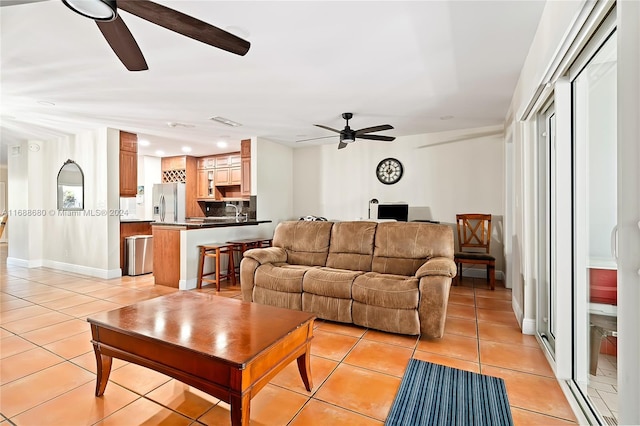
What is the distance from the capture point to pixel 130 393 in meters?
1.99

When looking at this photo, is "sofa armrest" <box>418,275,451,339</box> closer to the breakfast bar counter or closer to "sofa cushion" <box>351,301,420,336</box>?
"sofa cushion" <box>351,301,420,336</box>

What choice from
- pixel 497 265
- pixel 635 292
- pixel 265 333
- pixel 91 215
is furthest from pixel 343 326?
pixel 91 215

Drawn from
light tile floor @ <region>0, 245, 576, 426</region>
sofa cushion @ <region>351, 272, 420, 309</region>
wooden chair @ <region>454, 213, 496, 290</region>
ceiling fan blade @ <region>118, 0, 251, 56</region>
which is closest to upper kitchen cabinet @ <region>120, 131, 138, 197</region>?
light tile floor @ <region>0, 245, 576, 426</region>

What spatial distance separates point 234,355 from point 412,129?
492 centimetres

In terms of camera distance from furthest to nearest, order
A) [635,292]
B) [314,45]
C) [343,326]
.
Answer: [343,326] < [314,45] < [635,292]

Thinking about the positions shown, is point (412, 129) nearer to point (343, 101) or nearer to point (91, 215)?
point (343, 101)

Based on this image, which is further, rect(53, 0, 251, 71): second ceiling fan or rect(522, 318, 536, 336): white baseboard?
rect(522, 318, 536, 336): white baseboard

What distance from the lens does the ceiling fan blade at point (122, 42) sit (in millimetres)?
1704

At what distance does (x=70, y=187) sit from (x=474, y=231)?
714 cm

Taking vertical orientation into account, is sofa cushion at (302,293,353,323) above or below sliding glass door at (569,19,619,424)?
below

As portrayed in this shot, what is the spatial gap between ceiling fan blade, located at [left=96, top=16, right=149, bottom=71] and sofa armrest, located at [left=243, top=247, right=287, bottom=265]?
219cm

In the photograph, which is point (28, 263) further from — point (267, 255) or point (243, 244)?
point (267, 255)

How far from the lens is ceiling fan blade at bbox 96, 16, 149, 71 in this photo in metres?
1.70

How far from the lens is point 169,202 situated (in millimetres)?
6867
